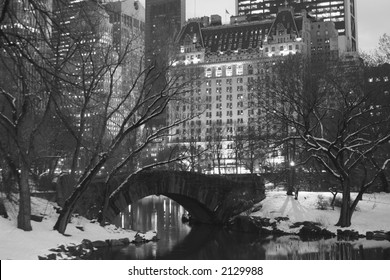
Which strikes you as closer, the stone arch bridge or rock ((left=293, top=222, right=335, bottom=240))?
rock ((left=293, top=222, right=335, bottom=240))

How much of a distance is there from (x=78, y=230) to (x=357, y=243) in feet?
32.2

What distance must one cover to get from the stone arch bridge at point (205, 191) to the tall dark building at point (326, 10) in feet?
244

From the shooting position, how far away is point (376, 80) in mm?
25859

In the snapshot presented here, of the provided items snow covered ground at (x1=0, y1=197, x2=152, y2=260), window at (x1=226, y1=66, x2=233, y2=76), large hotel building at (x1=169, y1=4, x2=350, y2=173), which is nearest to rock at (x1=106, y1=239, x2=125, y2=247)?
snow covered ground at (x1=0, y1=197, x2=152, y2=260)

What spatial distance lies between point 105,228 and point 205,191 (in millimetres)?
7995

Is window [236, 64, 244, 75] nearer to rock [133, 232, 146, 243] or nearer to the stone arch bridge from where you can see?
the stone arch bridge

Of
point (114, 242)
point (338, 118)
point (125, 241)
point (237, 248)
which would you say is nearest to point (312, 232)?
point (237, 248)

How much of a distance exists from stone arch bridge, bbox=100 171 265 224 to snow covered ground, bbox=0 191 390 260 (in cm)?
115

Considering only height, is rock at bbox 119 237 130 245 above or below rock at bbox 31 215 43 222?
below

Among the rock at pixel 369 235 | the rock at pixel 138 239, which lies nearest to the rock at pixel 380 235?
the rock at pixel 369 235

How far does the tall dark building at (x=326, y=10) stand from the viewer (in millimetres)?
100662

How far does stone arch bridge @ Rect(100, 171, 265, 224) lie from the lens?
72.5 feet

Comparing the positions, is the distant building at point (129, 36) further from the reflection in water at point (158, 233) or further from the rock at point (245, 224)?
the rock at point (245, 224)
